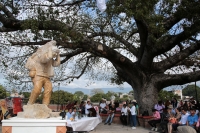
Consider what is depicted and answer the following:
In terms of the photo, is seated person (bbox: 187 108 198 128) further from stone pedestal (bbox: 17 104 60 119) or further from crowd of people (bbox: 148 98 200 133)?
stone pedestal (bbox: 17 104 60 119)

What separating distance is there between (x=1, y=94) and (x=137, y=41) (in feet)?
113

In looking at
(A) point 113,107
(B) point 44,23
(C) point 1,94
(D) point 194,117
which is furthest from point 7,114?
(C) point 1,94

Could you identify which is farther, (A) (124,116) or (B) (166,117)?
(A) (124,116)

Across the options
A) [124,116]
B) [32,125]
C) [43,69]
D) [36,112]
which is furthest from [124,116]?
[32,125]

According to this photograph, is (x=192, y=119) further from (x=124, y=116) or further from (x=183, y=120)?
(x=124, y=116)

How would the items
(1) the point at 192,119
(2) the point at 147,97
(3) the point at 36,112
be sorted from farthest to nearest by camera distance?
(2) the point at 147,97 < (1) the point at 192,119 < (3) the point at 36,112

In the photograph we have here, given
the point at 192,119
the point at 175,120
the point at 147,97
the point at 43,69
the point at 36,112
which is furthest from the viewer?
the point at 147,97

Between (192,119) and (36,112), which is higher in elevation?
(36,112)

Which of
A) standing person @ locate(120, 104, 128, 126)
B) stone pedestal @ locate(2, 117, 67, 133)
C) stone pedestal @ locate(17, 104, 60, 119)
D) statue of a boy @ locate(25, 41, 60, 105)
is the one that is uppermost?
statue of a boy @ locate(25, 41, 60, 105)

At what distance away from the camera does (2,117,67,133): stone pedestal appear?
6977mm

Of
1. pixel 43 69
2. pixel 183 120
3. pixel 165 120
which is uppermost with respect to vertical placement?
pixel 43 69

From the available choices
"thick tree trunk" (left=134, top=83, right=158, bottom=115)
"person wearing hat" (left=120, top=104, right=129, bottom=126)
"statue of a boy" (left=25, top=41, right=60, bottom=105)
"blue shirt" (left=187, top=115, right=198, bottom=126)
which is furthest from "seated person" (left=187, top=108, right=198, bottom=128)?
"statue of a boy" (left=25, top=41, right=60, bottom=105)

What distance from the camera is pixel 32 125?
7.00 metres

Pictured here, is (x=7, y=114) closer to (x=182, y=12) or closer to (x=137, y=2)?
(x=137, y=2)
